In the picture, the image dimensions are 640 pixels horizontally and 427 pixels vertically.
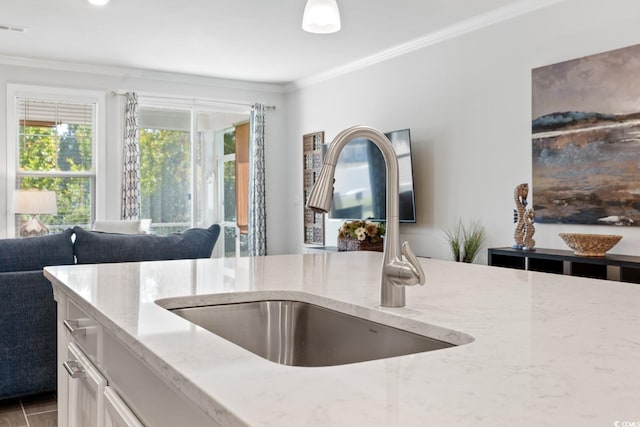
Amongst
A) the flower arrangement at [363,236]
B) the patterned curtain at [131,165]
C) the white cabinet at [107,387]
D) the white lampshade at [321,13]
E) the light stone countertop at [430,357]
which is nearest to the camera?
the light stone countertop at [430,357]

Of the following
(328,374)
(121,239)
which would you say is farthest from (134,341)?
(121,239)

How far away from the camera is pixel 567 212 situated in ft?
13.7

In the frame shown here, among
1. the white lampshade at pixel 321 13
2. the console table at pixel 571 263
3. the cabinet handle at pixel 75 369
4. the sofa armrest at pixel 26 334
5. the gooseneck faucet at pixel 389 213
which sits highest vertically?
the white lampshade at pixel 321 13

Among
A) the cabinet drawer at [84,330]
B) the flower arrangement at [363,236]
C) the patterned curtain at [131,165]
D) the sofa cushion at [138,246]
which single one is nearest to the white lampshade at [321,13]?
the sofa cushion at [138,246]

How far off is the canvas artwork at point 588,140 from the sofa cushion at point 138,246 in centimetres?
250

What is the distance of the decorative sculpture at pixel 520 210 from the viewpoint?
4176 mm

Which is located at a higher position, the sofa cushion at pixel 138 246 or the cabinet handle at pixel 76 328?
the sofa cushion at pixel 138 246

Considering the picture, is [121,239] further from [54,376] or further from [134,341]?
[134,341]

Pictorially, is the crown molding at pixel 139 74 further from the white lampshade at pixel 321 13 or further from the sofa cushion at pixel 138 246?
the white lampshade at pixel 321 13

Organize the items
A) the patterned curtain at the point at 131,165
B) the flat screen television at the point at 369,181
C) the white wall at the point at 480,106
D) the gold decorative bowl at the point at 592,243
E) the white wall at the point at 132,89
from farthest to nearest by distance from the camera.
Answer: the patterned curtain at the point at 131,165 → the white wall at the point at 132,89 → the flat screen television at the point at 369,181 → the white wall at the point at 480,106 → the gold decorative bowl at the point at 592,243

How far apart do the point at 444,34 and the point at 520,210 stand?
77.2 inches

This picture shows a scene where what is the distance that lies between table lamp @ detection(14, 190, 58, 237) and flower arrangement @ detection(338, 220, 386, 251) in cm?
308

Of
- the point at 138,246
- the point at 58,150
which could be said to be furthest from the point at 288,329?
the point at 58,150

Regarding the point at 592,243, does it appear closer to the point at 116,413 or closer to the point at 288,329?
the point at 288,329
